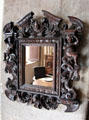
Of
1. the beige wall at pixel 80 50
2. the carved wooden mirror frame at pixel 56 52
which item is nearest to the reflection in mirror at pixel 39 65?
the carved wooden mirror frame at pixel 56 52

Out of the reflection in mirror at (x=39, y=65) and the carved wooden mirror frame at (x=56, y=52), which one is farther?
the reflection in mirror at (x=39, y=65)

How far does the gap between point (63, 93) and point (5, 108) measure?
66cm

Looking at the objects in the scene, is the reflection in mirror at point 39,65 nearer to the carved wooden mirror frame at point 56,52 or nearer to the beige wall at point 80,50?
the carved wooden mirror frame at point 56,52

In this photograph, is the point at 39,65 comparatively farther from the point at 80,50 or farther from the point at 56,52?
the point at 80,50

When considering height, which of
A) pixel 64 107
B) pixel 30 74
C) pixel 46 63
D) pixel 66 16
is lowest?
pixel 64 107

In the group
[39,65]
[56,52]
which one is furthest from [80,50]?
[39,65]

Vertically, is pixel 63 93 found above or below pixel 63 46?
below

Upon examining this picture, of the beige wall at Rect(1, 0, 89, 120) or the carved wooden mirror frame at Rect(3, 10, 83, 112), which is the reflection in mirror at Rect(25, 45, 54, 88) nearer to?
the carved wooden mirror frame at Rect(3, 10, 83, 112)

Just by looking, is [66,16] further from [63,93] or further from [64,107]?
[64,107]

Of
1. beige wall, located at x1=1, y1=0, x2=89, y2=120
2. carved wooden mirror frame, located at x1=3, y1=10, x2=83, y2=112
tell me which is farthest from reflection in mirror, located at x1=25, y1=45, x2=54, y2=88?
beige wall, located at x1=1, y1=0, x2=89, y2=120

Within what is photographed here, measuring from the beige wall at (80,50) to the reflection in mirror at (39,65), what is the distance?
0.78 feet

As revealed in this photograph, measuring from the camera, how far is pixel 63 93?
1.21 m

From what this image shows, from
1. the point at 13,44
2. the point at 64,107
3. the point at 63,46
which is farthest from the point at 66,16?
the point at 64,107

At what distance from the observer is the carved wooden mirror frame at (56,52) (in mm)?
1133
